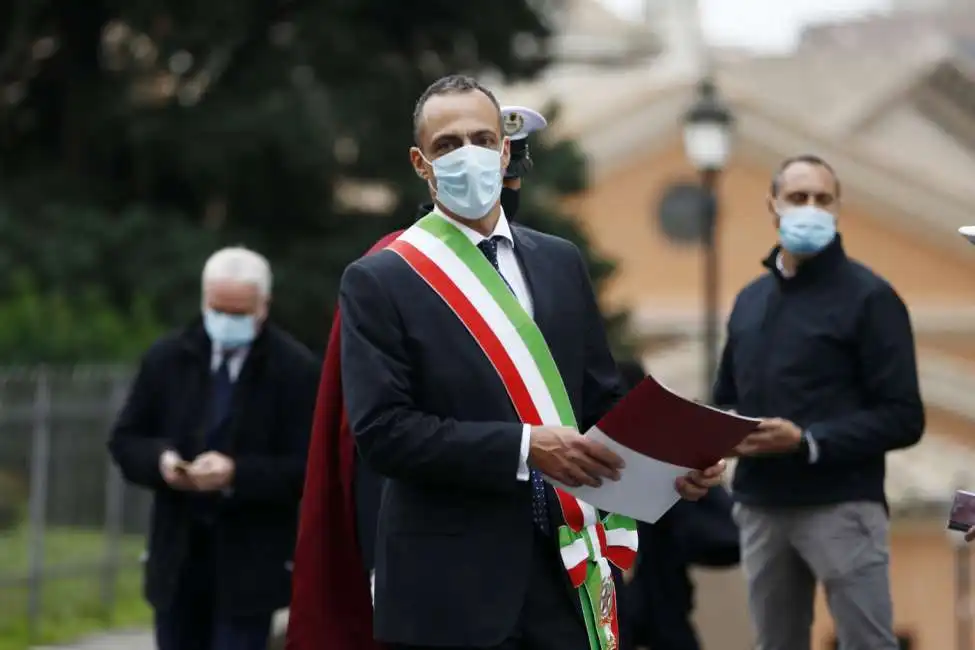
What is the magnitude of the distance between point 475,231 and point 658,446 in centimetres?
69

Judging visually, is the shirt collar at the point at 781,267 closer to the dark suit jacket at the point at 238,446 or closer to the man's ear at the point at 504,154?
the dark suit jacket at the point at 238,446

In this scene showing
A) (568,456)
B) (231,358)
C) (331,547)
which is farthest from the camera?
(231,358)

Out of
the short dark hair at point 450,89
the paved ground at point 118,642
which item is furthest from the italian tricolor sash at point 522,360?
the paved ground at point 118,642

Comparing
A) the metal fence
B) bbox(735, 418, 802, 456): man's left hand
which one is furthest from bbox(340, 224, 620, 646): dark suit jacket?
the metal fence

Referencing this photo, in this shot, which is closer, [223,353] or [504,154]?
[504,154]

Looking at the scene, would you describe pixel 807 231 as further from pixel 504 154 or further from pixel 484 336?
pixel 484 336

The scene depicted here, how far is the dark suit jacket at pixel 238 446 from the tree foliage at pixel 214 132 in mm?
12014

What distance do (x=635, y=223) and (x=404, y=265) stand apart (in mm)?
38199

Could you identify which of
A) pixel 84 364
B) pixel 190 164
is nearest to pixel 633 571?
pixel 84 364

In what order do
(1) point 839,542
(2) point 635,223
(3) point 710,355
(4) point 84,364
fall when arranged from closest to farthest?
(1) point 839,542 → (4) point 84,364 → (3) point 710,355 → (2) point 635,223

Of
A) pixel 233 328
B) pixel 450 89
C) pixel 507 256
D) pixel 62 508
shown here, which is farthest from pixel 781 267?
pixel 62 508

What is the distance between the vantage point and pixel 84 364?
55.0 ft

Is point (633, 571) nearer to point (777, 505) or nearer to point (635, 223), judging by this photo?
point (777, 505)

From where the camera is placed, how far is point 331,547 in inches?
213
